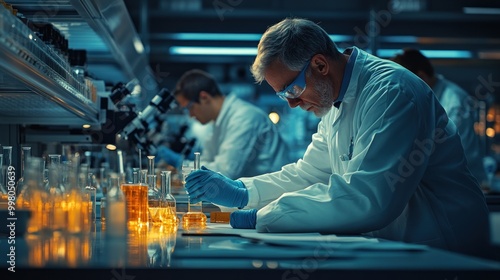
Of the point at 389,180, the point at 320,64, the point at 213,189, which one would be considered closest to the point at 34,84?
the point at 213,189

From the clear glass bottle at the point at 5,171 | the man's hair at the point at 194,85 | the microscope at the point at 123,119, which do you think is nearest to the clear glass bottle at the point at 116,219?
the clear glass bottle at the point at 5,171

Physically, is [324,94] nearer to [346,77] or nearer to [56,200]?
[346,77]

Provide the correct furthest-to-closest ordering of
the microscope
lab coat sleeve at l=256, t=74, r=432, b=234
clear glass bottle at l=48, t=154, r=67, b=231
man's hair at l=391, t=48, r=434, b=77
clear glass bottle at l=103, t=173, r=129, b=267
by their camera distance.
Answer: man's hair at l=391, t=48, r=434, b=77
the microscope
lab coat sleeve at l=256, t=74, r=432, b=234
clear glass bottle at l=48, t=154, r=67, b=231
clear glass bottle at l=103, t=173, r=129, b=267

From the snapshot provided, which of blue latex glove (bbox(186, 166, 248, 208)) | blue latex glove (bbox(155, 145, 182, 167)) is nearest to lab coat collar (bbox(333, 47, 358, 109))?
blue latex glove (bbox(186, 166, 248, 208))

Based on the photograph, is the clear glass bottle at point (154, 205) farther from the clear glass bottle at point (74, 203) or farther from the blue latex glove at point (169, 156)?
the blue latex glove at point (169, 156)

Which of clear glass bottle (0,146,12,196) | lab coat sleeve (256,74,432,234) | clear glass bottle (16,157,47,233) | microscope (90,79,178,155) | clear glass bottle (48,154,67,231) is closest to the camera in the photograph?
clear glass bottle (16,157,47,233)

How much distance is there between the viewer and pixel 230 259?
1.83 meters

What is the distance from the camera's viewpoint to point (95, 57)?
17.8 ft

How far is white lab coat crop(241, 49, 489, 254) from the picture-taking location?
8.41ft

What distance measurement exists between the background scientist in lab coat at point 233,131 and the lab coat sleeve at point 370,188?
338cm

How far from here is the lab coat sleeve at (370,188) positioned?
255cm

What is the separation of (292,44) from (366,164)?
58 centimetres

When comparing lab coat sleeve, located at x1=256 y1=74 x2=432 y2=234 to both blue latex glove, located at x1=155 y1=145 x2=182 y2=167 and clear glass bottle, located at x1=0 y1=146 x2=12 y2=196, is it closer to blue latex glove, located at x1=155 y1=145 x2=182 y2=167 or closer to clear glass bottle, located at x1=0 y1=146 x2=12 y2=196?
clear glass bottle, located at x1=0 y1=146 x2=12 y2=196

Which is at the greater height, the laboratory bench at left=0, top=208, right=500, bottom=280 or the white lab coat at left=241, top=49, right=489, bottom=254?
the white lab coat at left=241, top=49, right=489, bottom=254
